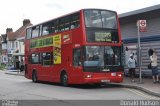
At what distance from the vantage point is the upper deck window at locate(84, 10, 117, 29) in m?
20.7

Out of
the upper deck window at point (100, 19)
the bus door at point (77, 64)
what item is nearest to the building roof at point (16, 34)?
the bus door at point (77, 64)

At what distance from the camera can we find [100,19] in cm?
2098

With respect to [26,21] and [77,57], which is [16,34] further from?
[77,57]

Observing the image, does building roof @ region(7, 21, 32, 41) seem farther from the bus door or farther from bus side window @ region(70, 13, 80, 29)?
the bus door

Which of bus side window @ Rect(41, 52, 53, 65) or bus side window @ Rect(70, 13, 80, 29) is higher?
bus side window @ Rect(70, 13, 80, 29)

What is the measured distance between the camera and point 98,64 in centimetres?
2056

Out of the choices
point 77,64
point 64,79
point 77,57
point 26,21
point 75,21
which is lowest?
point 64,79

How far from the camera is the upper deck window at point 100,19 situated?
67.9 feet

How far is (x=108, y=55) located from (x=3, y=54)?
75755 mm

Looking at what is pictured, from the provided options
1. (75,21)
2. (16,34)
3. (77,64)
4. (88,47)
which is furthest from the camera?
(16,34)

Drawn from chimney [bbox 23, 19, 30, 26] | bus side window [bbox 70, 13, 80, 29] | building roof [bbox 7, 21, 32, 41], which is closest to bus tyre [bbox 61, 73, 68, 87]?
bus side window [bbox 70, 13, 80, 29]

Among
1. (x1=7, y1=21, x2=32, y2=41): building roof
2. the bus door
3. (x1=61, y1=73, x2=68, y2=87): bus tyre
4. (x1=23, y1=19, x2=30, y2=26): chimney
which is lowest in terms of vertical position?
(x1=61, y1=73, x2=68, y2=87): bus tyre

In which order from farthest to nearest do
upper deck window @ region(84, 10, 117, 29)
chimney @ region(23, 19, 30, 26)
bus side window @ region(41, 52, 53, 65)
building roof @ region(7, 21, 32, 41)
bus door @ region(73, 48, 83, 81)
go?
1. building roof @ region(7, 21, 32, 41)
2. chimney @ region(23, 19, 30, 26)
3. bus side window @ region(41, 52, 53, 65)
4. bus door @ region(73, 48, 83, 81)
5. upper deck window @ region(84, 10, 117, 29)

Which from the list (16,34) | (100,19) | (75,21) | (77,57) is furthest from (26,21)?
(100,19)
